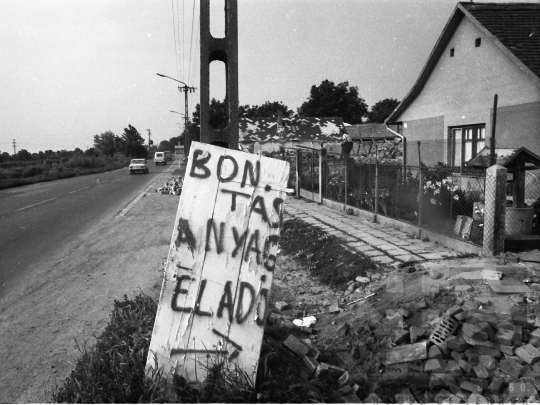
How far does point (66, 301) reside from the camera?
538 centimetres

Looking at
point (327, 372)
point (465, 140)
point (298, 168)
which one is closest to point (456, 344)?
point (327, 372)

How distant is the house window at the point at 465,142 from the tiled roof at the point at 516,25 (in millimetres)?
2122

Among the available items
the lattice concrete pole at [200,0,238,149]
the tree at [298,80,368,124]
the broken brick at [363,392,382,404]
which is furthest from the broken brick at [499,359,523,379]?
the tree at [298,80,368,124]

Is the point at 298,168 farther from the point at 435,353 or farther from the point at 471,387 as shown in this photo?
the point at 471,387

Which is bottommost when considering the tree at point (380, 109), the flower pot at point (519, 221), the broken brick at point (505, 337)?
the broken brick at point (505, 337)

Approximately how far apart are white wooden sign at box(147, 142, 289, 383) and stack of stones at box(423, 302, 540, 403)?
139 centimetres

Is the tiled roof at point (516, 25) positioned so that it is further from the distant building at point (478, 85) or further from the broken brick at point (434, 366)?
the broken brick at point (434, 366)

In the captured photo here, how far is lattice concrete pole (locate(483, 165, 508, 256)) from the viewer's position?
5.89 metres

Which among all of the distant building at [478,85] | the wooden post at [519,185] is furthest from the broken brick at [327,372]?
the distant building at [478,85]

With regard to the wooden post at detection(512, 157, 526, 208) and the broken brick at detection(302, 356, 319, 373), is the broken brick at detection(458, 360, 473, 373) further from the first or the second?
the wooden post at detection(512, 157, 526, 208)

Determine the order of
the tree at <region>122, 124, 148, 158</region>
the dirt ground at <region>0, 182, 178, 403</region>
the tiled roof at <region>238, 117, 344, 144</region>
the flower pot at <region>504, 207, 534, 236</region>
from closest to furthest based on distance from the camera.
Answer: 1. the dirt ground at <region>0, 182, 178, 403</region>
2. the flower pot at <region>504, 207, 534, 236</region>
3. the tiled roof at <region>238, 117, 344, 144</region>
4. the tree at <region>122, 124, 148, 158</region>

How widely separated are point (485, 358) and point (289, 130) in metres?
35.8

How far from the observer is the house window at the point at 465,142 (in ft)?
41.0

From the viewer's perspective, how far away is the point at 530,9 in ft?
43.9
